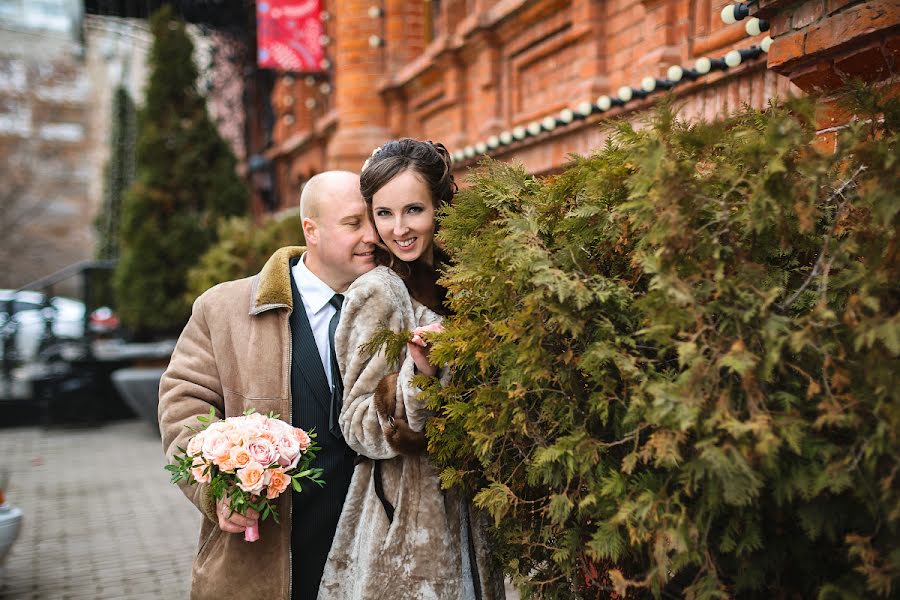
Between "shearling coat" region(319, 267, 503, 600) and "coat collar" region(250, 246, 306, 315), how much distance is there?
0.36m

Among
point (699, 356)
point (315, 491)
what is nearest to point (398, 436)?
point (315, 491)

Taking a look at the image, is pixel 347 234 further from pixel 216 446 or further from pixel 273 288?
pixel 216 446

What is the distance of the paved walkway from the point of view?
517cm

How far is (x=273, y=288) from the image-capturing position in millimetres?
2699

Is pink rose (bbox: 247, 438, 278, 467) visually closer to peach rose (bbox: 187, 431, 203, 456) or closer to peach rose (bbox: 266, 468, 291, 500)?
peach rose (bbox: 266, 468, 291, 500)

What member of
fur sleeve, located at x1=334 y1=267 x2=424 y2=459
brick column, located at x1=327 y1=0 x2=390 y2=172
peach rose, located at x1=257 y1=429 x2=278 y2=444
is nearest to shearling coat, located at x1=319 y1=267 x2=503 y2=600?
fur sleeve, located at x1=334 y1=267 x2=424 y2=459

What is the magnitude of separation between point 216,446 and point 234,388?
452 mm

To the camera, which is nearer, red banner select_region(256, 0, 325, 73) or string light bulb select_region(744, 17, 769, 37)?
string light bulb select_region(744, 17, 769, 37)

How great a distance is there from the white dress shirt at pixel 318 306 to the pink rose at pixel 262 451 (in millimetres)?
489

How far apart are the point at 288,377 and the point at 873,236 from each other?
72.3 inches

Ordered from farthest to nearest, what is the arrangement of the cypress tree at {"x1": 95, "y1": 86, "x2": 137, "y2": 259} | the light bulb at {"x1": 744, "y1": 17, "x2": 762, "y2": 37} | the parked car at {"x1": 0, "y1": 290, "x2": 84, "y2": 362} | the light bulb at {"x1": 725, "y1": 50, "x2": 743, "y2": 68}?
1. the cypress tree at {"x1": 95, "y1": 86, "x2": 137, "y2": 259}
2. the parked car at {"x1": 0, "y1": 290, "x2": 84, "y2": 362}
3. the light bulb at {"x1": 725, "y1": 50, "x2": 743, "y2": 68}
4. the light bulb at {"x1": 744, "y1": 17, "x2": 762, "y2": 37}

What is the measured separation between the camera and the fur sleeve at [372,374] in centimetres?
227

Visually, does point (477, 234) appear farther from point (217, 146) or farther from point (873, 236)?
point (217, 146)

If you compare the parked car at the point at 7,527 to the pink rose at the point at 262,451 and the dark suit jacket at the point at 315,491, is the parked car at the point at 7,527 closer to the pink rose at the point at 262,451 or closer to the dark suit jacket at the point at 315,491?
the dark suit jacket at the point at 315,491
